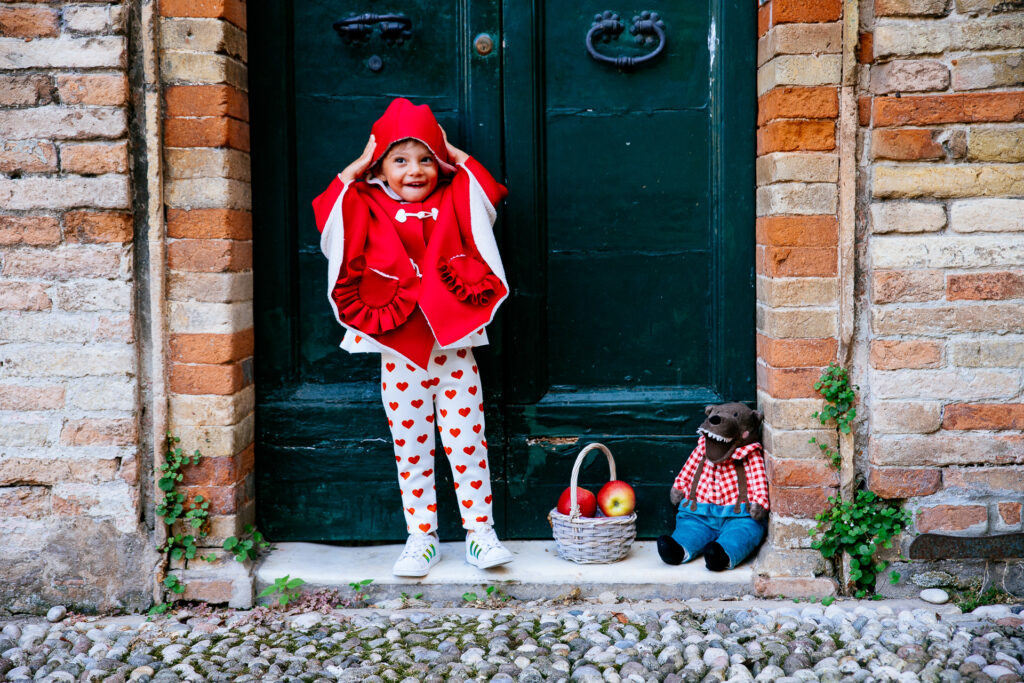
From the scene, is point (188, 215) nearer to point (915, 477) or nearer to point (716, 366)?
point (716, 366)

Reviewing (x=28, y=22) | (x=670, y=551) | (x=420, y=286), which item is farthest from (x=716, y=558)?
(x=28, y=22)

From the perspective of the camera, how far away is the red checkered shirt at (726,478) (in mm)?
3500

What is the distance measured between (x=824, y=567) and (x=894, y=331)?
0.86 metres

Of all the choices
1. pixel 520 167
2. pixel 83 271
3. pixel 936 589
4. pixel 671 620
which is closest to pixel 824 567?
pixel 936 589

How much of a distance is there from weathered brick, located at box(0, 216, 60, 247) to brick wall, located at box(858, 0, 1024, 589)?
8.97ft

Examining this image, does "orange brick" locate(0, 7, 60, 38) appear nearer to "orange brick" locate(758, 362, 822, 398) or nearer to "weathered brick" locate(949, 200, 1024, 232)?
"orange brick" locate(758, 362, 822, 398)

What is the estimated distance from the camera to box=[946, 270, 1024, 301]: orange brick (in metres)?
3.22

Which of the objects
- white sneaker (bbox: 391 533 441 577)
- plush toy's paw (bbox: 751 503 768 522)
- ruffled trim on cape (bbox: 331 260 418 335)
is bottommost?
white sneaker (bbox: 391 533 441 577)

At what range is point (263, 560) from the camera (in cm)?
353

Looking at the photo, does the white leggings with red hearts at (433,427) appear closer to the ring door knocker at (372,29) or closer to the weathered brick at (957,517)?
the ring door knocker at (372,29)

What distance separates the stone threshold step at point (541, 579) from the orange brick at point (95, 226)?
1.27 metres

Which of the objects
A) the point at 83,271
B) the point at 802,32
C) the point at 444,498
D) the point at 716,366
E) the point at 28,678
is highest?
the point at 802,32

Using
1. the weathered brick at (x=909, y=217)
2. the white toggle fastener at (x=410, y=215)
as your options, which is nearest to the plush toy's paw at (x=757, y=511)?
the weathered brick at (x=909, y=217)

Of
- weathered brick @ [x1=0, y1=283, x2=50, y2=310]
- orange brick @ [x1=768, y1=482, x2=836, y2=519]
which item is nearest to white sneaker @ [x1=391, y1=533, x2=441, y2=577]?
orange brick @ [x1=768, y1=482, x2=836, y2=519]
